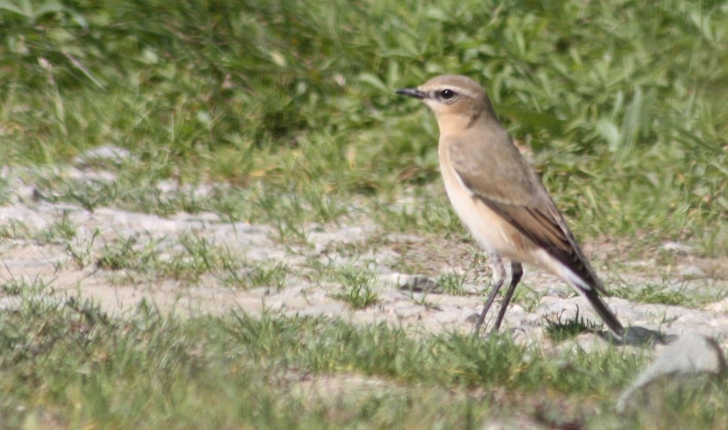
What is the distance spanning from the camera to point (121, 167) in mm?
8820

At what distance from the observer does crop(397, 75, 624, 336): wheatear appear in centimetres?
654

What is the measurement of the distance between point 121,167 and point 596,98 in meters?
3.64

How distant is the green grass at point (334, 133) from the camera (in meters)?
6.82

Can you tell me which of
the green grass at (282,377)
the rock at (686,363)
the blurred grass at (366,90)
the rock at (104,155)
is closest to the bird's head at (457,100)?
the blurred grass at (366,90)

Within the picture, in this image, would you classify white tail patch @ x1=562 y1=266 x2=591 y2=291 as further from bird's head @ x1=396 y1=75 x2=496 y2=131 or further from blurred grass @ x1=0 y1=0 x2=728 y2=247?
blurred grass @ x1=0 y1=0 x2=728 y2=247

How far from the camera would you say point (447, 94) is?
7.54 meters

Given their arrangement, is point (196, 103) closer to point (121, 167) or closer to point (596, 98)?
point (121, 167)

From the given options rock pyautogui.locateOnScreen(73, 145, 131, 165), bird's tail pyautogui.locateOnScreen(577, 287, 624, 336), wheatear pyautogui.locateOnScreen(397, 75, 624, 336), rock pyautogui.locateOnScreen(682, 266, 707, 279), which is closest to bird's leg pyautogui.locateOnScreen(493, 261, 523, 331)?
wheatear pyautogui.locateOnScreen(397, 75, 624, 336)

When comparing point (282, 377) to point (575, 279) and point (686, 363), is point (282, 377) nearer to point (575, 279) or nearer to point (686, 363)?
point (686, 363)

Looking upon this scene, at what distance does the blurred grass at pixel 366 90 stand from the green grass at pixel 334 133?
2cm

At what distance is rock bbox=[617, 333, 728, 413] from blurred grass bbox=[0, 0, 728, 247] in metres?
3.45

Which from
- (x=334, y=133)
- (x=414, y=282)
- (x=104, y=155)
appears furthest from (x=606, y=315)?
(x=104, y=155)

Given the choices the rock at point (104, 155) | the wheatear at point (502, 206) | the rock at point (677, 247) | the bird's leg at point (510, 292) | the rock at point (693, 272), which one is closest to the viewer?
the bird's leg at point (510, 292)

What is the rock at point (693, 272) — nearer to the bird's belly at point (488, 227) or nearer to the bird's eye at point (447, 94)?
the bird's belly at point (488, 227)
